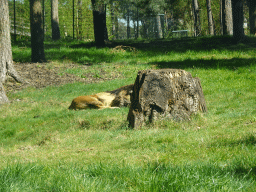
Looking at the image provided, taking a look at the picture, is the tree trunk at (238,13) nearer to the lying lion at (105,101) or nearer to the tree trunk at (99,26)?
the tree trunk at (99,26)

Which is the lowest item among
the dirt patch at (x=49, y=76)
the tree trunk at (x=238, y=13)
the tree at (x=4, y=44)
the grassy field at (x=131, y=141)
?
the grassy field at (x=131, y=141)

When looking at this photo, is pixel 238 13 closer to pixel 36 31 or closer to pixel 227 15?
pixel 227 15

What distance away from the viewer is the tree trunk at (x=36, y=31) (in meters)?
16.6

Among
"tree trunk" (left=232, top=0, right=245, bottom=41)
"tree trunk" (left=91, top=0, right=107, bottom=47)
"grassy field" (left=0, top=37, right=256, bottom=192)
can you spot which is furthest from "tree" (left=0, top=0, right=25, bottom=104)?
"tree trunk" (left=232, top=0, right=245, bottom=41)

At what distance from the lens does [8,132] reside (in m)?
7.98

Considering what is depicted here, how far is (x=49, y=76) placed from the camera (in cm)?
1430

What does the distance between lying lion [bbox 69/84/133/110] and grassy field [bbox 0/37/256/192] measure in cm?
54

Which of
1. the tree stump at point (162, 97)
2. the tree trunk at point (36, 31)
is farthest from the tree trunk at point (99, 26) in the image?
the tree stump at point (162, 97)

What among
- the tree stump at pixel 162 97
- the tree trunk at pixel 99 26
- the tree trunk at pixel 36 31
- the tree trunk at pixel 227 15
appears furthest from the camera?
the tree trunk at pixel 99 26

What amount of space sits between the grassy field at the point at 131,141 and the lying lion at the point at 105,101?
541 millimetres

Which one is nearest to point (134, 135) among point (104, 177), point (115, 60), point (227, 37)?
point (104, 177)

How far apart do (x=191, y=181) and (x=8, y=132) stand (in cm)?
643

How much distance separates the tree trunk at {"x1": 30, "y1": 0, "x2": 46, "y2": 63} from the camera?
1658cm

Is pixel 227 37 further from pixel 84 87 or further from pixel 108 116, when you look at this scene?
pixel 108 116
